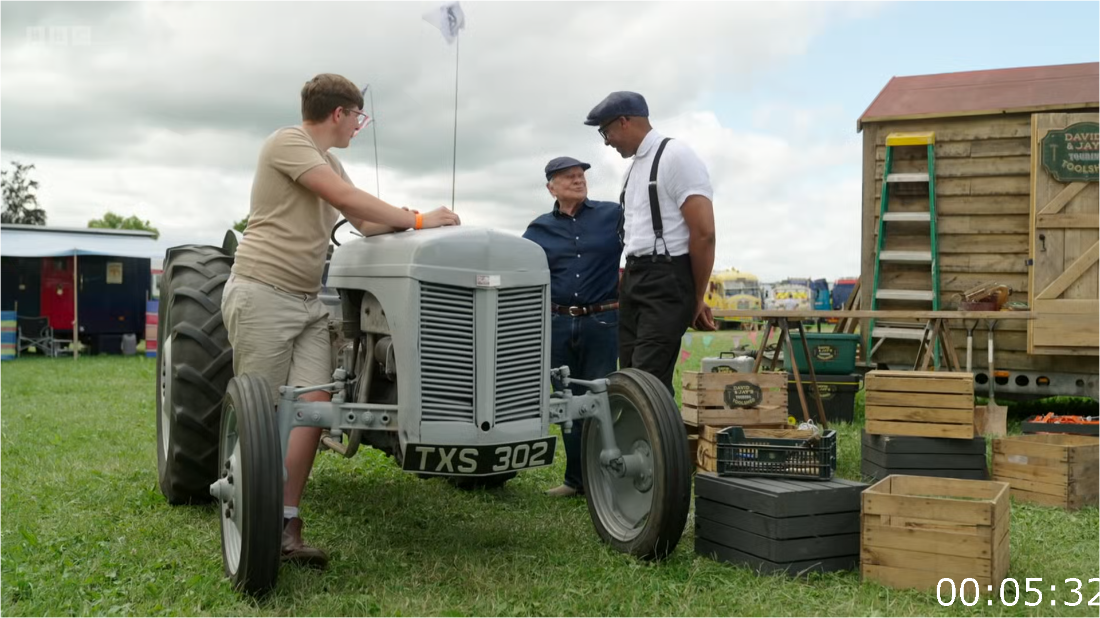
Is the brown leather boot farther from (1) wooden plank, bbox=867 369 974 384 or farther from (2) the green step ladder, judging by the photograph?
(2) the green step ladder

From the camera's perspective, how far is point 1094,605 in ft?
12.1

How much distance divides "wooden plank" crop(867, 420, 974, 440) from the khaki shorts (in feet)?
11.7

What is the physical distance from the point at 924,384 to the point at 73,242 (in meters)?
18.5

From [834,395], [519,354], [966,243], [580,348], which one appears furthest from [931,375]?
[966,243]

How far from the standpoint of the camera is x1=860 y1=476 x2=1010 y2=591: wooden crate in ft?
12.2

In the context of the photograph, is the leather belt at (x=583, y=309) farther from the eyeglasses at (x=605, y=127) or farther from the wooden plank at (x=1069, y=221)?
the wooden plank at (x=1069, y=221)

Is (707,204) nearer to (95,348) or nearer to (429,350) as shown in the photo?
(429,350)

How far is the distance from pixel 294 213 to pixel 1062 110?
298 inches

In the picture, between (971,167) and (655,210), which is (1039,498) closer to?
(655,210)

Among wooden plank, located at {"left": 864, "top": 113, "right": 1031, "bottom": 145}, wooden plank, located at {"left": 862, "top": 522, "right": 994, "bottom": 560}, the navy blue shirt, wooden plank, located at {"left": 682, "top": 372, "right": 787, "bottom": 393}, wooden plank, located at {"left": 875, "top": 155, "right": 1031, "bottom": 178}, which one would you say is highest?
wooden plank, located at {"left": 864, "top": 113, "right": 1031, "bottom": 145}

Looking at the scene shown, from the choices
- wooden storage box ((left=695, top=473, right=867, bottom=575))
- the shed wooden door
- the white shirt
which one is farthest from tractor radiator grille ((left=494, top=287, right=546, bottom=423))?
the shed wooden door

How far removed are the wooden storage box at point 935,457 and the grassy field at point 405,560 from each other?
18.8 inches

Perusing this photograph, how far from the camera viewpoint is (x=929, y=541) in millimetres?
3803

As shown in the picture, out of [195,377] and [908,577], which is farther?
[195,377]
